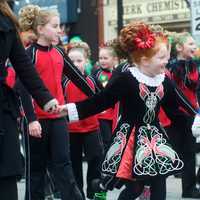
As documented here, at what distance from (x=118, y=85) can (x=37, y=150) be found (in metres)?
1.12

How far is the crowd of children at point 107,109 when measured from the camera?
18.7 feet

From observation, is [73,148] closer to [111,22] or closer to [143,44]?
[143,44]

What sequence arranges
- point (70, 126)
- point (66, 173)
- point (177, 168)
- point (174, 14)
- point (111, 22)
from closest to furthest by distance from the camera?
point (177, 168)
point (66, 173)
point (70, 126)
point (174, 14)
point (111, 22)

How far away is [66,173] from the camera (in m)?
6.34

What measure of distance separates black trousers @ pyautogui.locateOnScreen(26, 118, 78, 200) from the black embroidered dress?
0.58 meters

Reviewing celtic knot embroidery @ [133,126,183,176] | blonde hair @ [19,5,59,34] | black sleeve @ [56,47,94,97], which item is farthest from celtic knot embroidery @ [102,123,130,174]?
blonde hair @ [19,5,59,34]

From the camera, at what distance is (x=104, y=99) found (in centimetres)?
573

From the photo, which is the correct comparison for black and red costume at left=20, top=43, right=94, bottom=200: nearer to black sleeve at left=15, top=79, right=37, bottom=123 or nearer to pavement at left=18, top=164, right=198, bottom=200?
black sleeve at left=15, top=79, right=37, bottom=123

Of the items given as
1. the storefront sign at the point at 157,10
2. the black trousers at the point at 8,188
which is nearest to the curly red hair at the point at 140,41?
the black trousers at the point at 8,188

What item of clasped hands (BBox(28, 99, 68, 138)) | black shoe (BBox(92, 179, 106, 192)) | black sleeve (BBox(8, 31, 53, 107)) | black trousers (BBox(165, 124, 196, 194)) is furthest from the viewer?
black trousers (BBox(165, 124, 196, 194))

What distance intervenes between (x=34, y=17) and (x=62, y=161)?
1.34 m

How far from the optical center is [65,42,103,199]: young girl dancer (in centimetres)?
754

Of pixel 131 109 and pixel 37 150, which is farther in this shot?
pixel 37 150

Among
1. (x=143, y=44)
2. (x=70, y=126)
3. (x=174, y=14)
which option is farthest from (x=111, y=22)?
(x=143, y=44)
